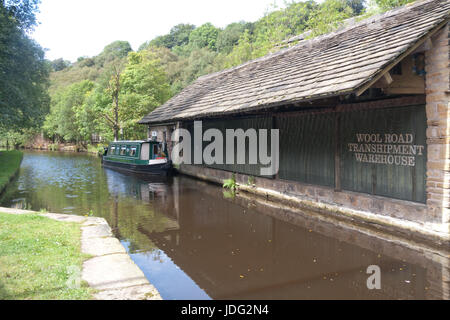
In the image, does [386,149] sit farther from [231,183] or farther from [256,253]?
[231,183]

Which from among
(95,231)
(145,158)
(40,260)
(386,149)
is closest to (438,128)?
(386,149)

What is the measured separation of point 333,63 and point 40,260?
822 cm

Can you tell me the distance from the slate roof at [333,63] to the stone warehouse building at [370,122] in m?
0.04

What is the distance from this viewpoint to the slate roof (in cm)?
699

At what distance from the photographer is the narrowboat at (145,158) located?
19.0 metres

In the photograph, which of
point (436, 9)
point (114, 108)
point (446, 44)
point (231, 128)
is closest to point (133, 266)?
point (446, 44)

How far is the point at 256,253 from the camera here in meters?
6.02

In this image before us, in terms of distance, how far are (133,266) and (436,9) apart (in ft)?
28.0

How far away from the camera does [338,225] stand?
7895 mm

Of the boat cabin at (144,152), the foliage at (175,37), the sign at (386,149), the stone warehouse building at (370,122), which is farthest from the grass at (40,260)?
the foliage at (175,37)

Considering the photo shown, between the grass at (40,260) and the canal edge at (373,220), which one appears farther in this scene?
the canal edge at (373,220)

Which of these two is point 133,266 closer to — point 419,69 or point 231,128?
point 419,69

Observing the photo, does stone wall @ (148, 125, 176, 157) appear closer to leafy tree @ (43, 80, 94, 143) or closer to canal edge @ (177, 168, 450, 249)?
canal edge @ (177, 168, 450, 249)

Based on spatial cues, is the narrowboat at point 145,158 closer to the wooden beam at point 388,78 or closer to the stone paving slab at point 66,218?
the stone paving slab at point 66,218
